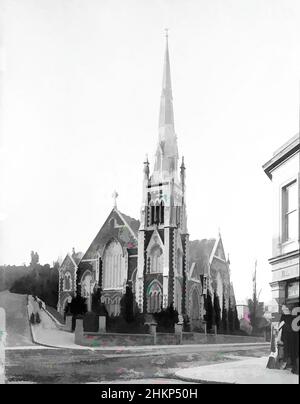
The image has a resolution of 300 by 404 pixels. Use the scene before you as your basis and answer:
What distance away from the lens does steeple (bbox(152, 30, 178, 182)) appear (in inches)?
293

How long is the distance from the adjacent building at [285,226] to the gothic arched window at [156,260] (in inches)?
48.6

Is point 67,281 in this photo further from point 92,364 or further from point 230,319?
point 230,319

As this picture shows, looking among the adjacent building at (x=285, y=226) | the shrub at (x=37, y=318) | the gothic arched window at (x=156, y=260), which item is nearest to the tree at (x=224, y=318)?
the adjacent building at (x=285, y=226)

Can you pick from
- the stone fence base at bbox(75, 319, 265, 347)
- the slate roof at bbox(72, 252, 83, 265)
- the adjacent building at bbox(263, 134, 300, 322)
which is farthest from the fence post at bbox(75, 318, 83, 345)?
the adjacent building at bbox(263, 134, 300, 322)

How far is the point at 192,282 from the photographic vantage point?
23.7 ft

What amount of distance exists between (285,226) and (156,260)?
59.0 inches

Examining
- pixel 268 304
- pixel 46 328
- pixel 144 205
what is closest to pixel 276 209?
pixel 268 304

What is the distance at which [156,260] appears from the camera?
7.38 metres

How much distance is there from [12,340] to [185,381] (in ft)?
6.77

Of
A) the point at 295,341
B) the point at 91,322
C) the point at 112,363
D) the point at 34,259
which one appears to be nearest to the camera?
the point at 295,341

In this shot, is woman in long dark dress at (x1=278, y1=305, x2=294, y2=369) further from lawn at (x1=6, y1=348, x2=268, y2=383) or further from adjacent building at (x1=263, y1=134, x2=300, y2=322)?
lawn at (x1=6, y1=348, x2=268, y2=383)

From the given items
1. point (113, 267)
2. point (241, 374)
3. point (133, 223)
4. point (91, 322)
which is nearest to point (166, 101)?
point (133, 223)

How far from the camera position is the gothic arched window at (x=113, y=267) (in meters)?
7.37

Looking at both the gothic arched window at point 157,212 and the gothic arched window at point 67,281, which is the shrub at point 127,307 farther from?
the gothic arched window at point 157,212
